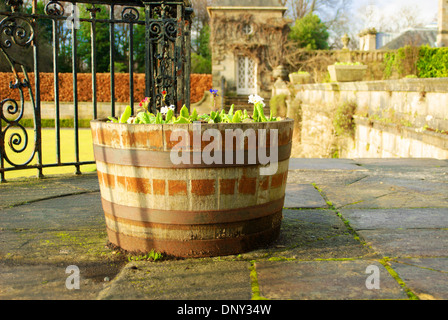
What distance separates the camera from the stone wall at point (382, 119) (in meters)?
7.02

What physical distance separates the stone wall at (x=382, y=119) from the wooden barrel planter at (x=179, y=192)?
5048 mm

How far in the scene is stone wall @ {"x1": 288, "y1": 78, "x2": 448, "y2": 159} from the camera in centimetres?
702

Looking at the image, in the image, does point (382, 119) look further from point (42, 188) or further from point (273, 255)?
point (273, 255)

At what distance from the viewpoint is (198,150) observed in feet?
7.91

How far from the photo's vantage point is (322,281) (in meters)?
2.20

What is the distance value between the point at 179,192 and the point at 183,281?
48 cm

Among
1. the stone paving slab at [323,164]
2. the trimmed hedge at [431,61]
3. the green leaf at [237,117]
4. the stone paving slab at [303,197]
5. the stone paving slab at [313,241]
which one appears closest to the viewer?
the stone paving slab at [313,241]

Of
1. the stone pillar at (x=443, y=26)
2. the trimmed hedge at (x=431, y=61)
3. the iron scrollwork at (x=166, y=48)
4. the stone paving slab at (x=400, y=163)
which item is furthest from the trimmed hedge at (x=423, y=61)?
the iron scrollwork at (x=166, y=48)

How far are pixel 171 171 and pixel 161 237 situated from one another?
15.3 inches

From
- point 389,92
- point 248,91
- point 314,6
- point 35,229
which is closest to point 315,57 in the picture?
point 248,91

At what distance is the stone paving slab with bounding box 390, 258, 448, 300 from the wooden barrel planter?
80cm

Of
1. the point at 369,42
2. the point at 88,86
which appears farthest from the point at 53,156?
the point at 369,42

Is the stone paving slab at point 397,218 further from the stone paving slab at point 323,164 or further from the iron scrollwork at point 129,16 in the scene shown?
the iron scrollwork at point 129,16

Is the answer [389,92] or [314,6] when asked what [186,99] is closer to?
[389,92]
